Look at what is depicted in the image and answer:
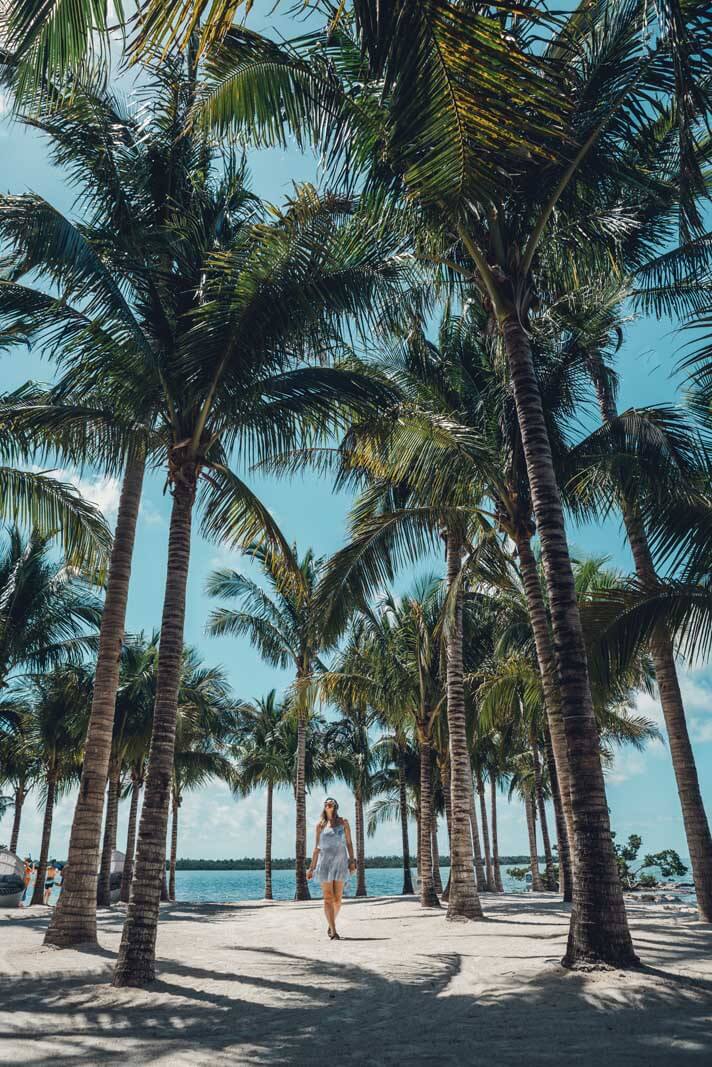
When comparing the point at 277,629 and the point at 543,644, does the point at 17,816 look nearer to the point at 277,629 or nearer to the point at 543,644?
the point at 277,629

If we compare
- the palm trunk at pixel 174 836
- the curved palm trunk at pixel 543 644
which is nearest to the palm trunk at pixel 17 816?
the palm trunk at pixel 174 836

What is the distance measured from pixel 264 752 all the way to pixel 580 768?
30206mm

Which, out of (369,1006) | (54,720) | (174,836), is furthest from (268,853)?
(369,1006)

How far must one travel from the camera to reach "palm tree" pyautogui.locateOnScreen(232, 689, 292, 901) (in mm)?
33531

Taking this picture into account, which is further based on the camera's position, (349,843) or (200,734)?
(200,734)

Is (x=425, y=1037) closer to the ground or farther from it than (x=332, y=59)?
closer to the ground

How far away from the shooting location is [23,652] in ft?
57.2

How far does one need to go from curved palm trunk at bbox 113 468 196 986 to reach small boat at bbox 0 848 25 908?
1379cm

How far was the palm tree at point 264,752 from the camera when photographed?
33531mm

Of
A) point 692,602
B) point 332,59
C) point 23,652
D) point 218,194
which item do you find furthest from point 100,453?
point 23,652

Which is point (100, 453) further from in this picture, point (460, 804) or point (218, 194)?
point (460, 804)

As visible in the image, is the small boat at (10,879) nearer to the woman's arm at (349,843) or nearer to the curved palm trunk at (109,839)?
the curved palm trunk at (109,839)

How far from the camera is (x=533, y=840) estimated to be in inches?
1247

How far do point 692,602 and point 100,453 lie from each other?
7.55 metres
